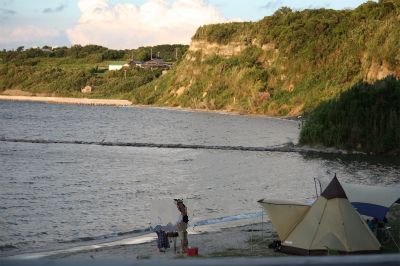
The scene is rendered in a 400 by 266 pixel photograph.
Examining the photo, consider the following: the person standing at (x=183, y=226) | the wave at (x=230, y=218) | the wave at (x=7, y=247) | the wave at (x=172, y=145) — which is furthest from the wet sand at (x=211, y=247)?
the wave at (x=172, y=145)

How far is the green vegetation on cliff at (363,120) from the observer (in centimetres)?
6140

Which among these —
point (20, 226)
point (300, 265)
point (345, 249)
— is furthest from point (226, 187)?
point (300, 265)

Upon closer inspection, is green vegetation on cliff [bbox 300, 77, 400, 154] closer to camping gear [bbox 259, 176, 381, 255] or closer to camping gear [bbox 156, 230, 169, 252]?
camping gear [bbox 259, 176, 381, 255]

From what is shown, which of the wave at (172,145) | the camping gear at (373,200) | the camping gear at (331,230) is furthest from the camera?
the wave at (172,145)

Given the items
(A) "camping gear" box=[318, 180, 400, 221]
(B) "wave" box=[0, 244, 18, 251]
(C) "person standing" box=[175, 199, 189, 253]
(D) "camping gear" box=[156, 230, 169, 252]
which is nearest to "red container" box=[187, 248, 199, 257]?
(C) "person standing" box=[175, 199, 189, 253]

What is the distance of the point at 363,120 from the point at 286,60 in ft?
242

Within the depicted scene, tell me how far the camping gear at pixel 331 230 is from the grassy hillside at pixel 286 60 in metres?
81.1

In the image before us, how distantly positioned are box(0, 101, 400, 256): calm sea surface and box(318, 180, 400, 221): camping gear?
9.11 m

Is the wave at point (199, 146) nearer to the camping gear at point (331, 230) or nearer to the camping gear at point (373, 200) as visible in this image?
the camping gear at point (373, 200)

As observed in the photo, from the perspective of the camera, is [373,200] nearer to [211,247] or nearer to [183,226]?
[211,247]

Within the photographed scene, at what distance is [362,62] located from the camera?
11344 cm

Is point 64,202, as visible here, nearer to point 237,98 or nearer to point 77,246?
point 77,246

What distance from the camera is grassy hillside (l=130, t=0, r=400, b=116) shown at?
114019 mm

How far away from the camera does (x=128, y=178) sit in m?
45.0
